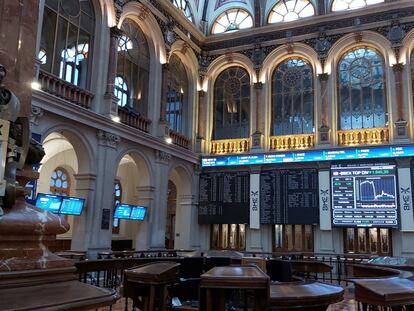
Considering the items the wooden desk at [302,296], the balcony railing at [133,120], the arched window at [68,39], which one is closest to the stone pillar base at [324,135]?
the balcony railing at [133,120]

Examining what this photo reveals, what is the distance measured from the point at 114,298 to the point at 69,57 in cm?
1112

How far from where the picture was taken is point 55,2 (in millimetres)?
11711

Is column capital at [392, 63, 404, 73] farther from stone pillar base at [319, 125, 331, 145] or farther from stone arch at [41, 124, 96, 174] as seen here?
stone arch at [41, 124, 96, 174]

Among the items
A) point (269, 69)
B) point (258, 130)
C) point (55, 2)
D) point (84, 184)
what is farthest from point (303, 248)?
point (55, 2)

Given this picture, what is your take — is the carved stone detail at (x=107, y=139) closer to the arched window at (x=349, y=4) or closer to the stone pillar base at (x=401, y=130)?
the stone pillar base at (x=401, y=130)

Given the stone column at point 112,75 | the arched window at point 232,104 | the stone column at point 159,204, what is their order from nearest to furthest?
the stone column at point 112,75, the stone column at point 159,204, the arched window at point 232,104

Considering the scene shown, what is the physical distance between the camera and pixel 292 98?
17.0 meters

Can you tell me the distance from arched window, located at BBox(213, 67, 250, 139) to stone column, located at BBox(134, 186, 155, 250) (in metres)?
4.58

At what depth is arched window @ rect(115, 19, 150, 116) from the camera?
46.8 ft

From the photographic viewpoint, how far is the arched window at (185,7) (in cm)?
1756

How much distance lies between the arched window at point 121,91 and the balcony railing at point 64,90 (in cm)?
171

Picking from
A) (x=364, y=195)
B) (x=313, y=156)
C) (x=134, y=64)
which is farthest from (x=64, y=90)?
(x=364, y=195)

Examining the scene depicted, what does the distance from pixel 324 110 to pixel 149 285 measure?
13.4 m

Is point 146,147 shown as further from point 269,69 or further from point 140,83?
point 269,69
